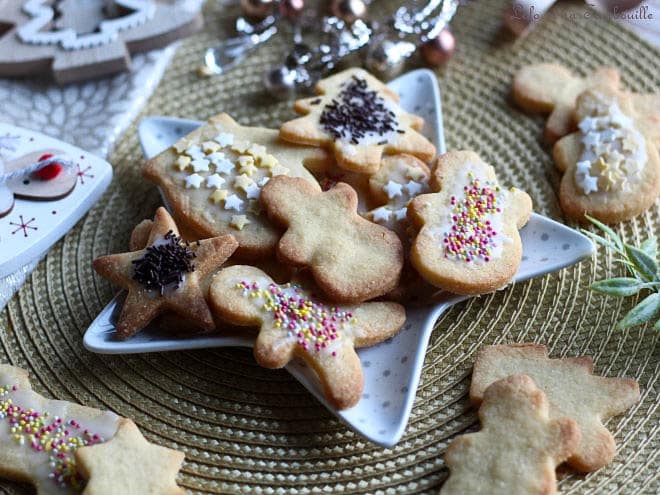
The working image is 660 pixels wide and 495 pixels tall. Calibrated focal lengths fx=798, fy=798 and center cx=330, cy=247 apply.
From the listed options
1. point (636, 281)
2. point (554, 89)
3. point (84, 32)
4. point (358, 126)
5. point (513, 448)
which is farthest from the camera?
point (84, 32)

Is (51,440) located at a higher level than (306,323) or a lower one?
lower

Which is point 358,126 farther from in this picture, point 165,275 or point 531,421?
point 531,421

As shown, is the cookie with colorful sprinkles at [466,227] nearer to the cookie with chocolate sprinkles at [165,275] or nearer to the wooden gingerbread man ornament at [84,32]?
the cookie with chocolate sprinkles at [165,275]

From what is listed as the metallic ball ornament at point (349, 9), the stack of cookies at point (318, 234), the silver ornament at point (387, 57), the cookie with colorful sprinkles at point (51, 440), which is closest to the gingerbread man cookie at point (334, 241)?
the stack of cookies at point (318, 234)

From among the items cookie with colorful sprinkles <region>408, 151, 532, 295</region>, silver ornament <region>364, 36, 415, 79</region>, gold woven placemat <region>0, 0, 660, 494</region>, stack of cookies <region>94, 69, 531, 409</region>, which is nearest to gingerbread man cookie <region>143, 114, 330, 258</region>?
stack of cookies <region>94, 69, 531, 409</region>

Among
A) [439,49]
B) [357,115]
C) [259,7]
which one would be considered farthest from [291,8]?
[357,115]

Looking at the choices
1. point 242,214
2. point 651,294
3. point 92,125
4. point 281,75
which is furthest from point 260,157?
point 651,294

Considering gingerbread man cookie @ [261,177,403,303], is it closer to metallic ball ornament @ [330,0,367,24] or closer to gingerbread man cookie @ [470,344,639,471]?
gingerbread man cookie @ [470,344,639,471]
